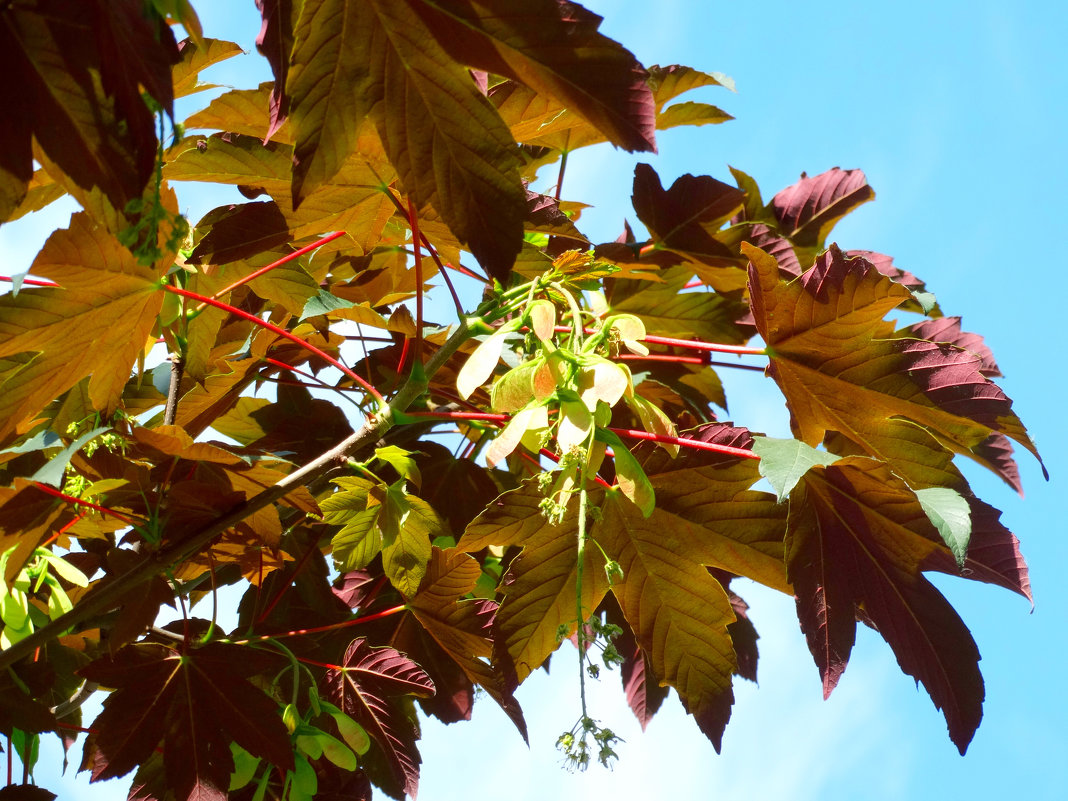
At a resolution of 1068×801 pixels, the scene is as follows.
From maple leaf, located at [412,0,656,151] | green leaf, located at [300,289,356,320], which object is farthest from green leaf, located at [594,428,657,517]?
green leaf, located at [300,289,356,320]

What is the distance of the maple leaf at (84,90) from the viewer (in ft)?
2.08

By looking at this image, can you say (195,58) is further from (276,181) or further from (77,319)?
(77,319)

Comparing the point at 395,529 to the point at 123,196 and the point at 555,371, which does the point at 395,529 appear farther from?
the point at 123,196

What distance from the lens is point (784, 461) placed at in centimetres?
88

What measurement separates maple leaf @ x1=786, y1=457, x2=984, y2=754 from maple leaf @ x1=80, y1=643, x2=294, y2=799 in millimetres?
670

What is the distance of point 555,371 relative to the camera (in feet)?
2.95

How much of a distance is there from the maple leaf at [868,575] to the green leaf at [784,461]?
6.4 inches

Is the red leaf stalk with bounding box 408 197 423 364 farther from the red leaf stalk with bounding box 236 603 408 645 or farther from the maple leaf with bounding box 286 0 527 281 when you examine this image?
the red leaf stalk with bounding box 236 603 408 645

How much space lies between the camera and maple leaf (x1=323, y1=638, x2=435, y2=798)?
3.91 ft

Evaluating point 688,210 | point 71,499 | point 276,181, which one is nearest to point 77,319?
point 71,499

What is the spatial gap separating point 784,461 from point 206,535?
2.19 ft

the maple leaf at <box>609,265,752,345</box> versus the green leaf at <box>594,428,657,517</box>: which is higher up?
the maple leaf at <box>609,265,752,345</box>

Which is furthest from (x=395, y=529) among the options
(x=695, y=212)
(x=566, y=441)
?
(x=695, y=212)

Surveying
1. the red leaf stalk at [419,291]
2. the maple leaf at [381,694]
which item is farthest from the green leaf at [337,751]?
the red leaf stalk at [419,291]
